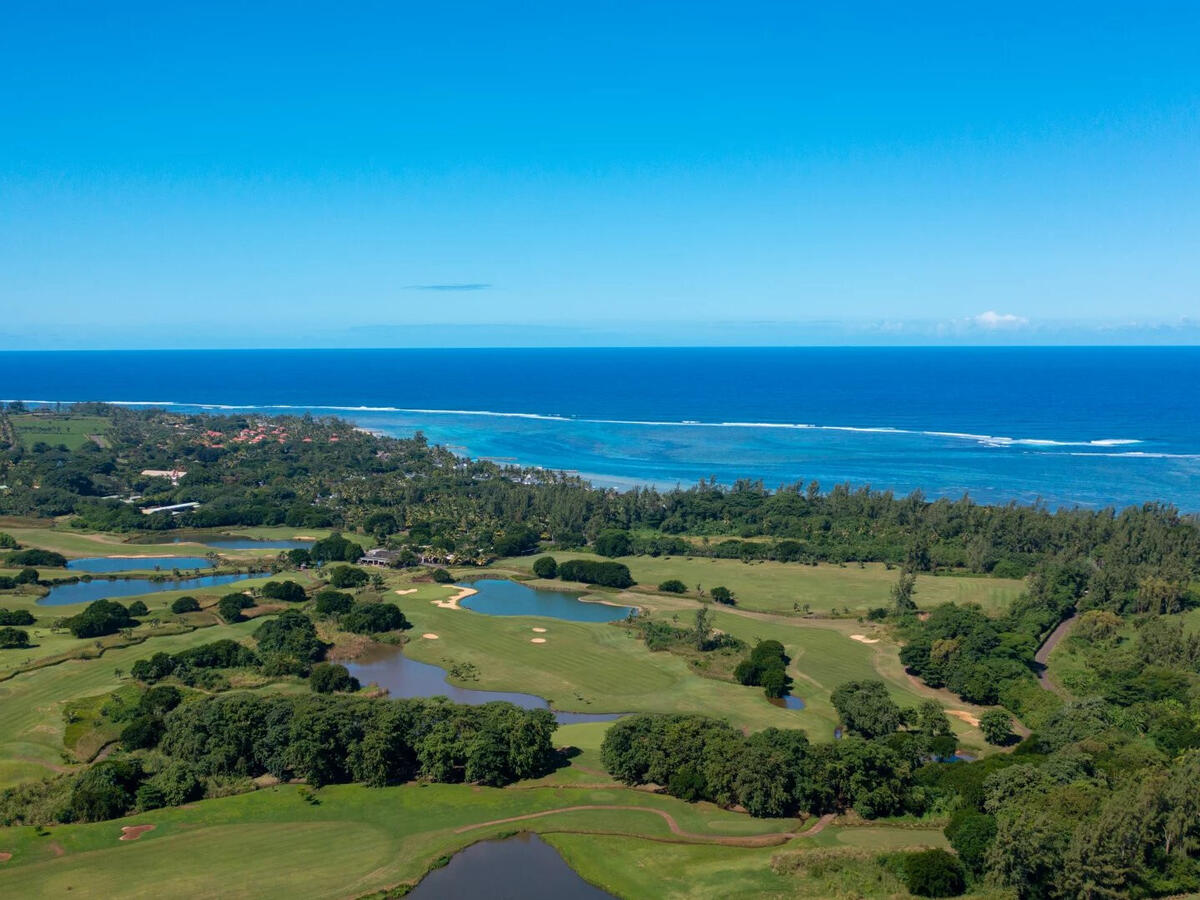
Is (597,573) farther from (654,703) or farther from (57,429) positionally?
(57,429)

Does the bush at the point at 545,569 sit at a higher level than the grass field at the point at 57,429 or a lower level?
lower

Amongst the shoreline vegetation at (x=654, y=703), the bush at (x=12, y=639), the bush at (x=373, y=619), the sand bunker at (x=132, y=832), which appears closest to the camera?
the shoreline vegetation at (x=654, y=703)

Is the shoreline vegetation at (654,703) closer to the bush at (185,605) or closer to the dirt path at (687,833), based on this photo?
the dirt path at (687,833)

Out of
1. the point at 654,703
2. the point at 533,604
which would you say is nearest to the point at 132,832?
the point at 654,703

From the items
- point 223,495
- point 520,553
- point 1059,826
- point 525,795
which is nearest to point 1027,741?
point 1059,826

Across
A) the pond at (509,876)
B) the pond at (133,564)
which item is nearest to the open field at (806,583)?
the pond at (133,564)

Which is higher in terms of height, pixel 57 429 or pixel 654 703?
pixel 57 429
